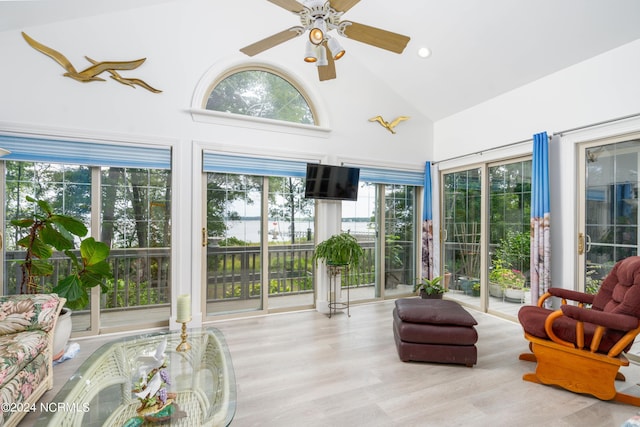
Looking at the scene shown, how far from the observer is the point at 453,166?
4910 millimetres

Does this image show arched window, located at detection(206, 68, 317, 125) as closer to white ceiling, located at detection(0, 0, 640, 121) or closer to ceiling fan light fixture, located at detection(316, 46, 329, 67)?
white ceiling, located at detection(0, 0, 640, 121)

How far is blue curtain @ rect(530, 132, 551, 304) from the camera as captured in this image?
3480 millimetres

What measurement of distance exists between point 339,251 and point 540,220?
7.47ft

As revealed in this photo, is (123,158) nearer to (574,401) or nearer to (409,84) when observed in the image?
(409,84)

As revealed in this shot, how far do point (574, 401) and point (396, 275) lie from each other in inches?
117

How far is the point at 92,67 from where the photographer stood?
10.9ft

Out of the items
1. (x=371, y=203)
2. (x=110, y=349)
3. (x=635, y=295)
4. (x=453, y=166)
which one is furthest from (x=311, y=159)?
(x=635, y=295)

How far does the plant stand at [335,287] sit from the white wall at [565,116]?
8.05ft

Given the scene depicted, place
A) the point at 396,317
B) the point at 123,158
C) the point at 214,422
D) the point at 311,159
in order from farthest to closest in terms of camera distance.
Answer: the point at 311,159 → the point at 123,158 → the point at 396,317 → the point at 214,422

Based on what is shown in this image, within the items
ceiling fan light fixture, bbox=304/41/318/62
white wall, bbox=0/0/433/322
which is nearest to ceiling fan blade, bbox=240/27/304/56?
ceiling fan light fixture, bbox=304/41/318/62

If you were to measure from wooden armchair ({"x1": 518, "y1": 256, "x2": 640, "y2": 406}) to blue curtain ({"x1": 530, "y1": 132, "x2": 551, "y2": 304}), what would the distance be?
825 millimetres

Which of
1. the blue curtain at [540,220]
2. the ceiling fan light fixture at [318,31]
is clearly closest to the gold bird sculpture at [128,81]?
the ceiling fan light fixture at [318,31]

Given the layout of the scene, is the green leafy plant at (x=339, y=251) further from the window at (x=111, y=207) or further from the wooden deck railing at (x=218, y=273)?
the window at (x=111, y=207)

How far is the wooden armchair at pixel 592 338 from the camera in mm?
2199
